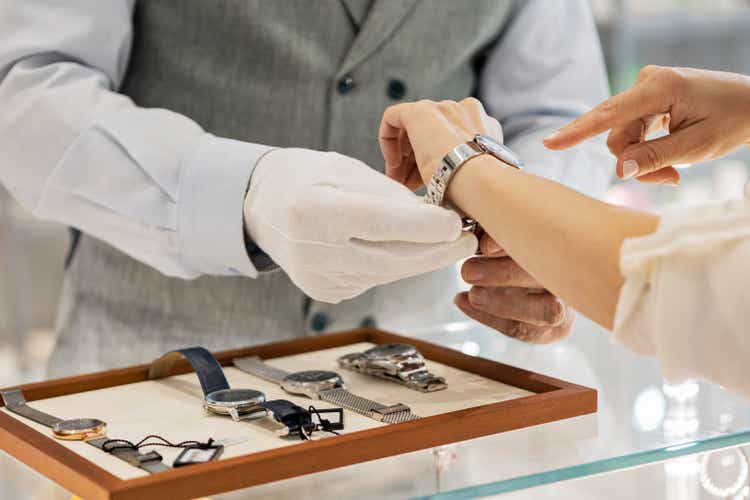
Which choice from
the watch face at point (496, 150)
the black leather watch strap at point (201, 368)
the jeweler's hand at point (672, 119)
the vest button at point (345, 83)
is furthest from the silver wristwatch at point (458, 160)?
the vest button at point (345, 83)

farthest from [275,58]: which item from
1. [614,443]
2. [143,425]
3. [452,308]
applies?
[614,443]

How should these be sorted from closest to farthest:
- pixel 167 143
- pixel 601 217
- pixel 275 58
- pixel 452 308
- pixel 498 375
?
pixel 601 217 < pixel 498 375 < pixel 167 143 < pixel 275 58 < pixel 452 308

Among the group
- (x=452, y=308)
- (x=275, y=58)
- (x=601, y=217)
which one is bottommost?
(x=452, y=308)

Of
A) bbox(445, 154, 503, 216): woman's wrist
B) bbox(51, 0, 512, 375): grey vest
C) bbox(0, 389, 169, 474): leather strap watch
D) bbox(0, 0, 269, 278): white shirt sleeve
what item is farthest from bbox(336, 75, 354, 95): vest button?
bbox(0, 389, 169, 474): leather strap watch

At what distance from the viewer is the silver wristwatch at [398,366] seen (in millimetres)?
864

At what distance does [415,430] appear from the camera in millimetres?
724

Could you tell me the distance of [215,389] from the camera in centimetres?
84

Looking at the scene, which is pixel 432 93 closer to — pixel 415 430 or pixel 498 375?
pixel 498 375

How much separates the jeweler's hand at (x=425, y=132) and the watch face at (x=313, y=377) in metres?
0.18

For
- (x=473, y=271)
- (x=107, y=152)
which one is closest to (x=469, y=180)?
(x=473, y=271)

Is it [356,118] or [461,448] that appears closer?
[461,448]

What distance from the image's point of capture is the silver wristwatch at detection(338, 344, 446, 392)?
2.83ft

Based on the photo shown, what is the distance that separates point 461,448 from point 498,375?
0.17 metres

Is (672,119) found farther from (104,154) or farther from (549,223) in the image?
(104,154)
